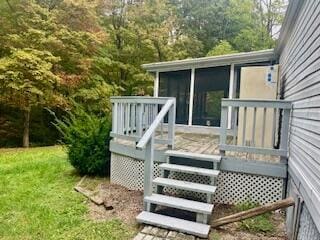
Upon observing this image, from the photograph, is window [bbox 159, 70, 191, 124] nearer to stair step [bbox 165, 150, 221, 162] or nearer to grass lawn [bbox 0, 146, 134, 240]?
grass lawn [bbox 0, 146, 134, 240]

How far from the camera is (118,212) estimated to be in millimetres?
4320

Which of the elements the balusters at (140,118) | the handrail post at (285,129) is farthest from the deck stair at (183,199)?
the handrail post at (285,129)

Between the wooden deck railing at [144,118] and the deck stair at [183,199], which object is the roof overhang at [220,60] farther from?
the deck stair at [183,199]

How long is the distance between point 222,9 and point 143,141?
2004 cm

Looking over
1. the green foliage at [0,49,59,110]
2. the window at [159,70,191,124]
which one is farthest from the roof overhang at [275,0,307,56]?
the green foliage at [0,49,59,110]

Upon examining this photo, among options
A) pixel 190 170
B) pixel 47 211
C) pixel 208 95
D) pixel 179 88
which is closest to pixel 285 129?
pixel 190 170

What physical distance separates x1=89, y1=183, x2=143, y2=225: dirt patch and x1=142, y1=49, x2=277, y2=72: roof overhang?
515 centimetres

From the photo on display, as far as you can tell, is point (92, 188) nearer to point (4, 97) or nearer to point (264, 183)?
point (264, 183)

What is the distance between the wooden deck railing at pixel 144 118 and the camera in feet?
13.6

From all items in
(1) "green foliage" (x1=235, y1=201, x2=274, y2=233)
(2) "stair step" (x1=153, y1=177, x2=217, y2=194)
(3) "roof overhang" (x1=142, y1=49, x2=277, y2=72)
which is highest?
(3) "roof overhang" (x1=142, y1=49, x2=277, y2=72)

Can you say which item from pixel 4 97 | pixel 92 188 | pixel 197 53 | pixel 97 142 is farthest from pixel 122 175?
pixel 197 53

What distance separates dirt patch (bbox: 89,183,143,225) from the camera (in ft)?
13.7

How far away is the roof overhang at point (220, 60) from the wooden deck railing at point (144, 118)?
13.2 feet

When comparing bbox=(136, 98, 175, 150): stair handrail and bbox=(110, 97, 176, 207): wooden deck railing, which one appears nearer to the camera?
bbox=(136, 98, 175, 150): stair handrail
